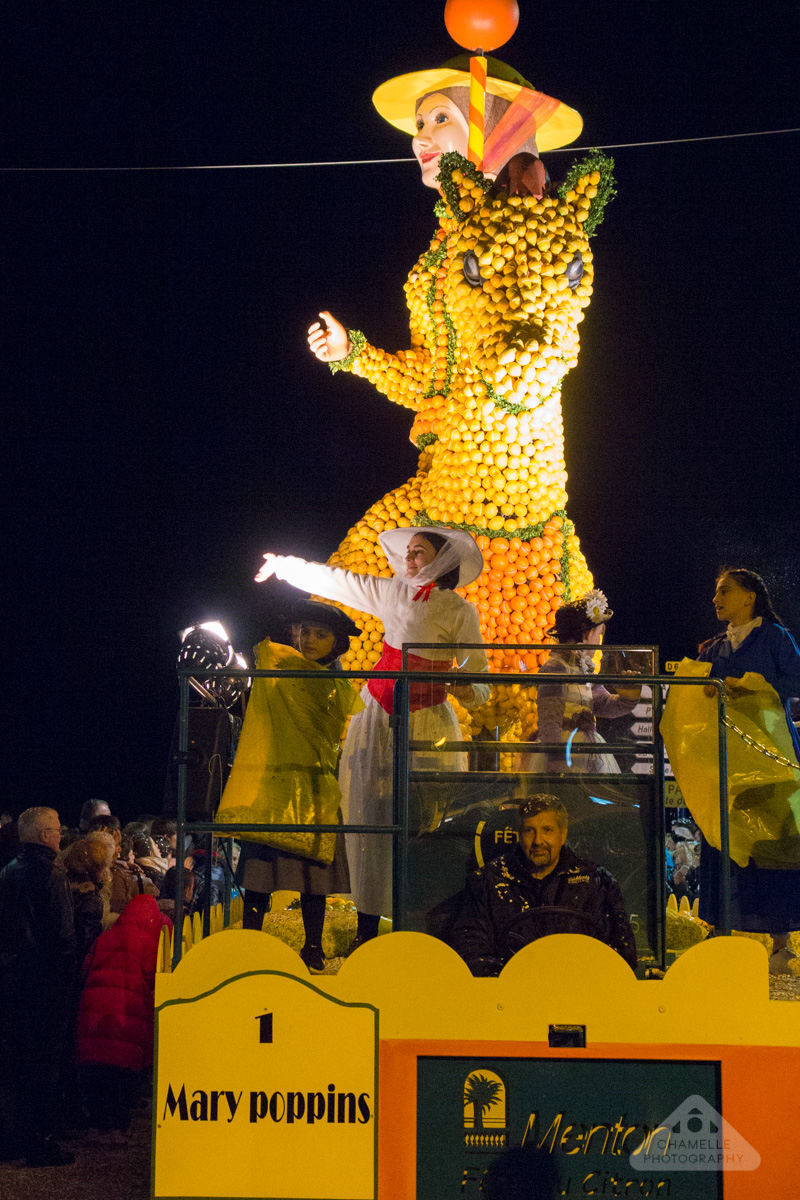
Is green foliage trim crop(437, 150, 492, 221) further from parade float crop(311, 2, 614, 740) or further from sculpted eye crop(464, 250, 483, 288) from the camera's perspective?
sculpted eye crop(464, 250, 483, 288)

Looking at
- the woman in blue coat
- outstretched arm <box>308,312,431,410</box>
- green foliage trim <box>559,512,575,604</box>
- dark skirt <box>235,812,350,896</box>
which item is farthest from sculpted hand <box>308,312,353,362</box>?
dark skirt <box>235,812,350,896</box>

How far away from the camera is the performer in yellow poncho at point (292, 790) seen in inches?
168

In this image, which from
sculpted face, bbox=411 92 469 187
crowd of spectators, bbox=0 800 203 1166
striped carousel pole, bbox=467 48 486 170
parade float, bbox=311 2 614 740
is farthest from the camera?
sculpted face, bbox=411 92 469 187

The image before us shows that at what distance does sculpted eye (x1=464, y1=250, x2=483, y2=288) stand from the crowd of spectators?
3.23 m

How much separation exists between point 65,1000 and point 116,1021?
206mm

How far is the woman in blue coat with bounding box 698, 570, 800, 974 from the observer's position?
14.2 feet

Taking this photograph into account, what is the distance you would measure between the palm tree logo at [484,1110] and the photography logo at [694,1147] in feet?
1.23

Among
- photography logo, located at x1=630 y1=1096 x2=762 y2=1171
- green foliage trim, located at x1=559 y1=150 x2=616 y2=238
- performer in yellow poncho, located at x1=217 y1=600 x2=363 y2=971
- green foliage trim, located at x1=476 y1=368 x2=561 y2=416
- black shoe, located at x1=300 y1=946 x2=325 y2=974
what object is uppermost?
green foliage trim, located at x1=559 y1=150 x2=616 y2=238

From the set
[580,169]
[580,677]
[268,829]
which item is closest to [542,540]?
[580,169]

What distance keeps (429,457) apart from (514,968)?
12.1 ft

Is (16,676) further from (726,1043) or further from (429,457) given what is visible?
(726,1043)

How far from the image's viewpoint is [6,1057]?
14.4ft

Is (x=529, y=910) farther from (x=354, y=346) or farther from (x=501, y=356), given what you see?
(x=354, y=346)

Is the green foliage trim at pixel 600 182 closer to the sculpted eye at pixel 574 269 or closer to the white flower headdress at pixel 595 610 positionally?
the sculpted eye at pixel 574 269
